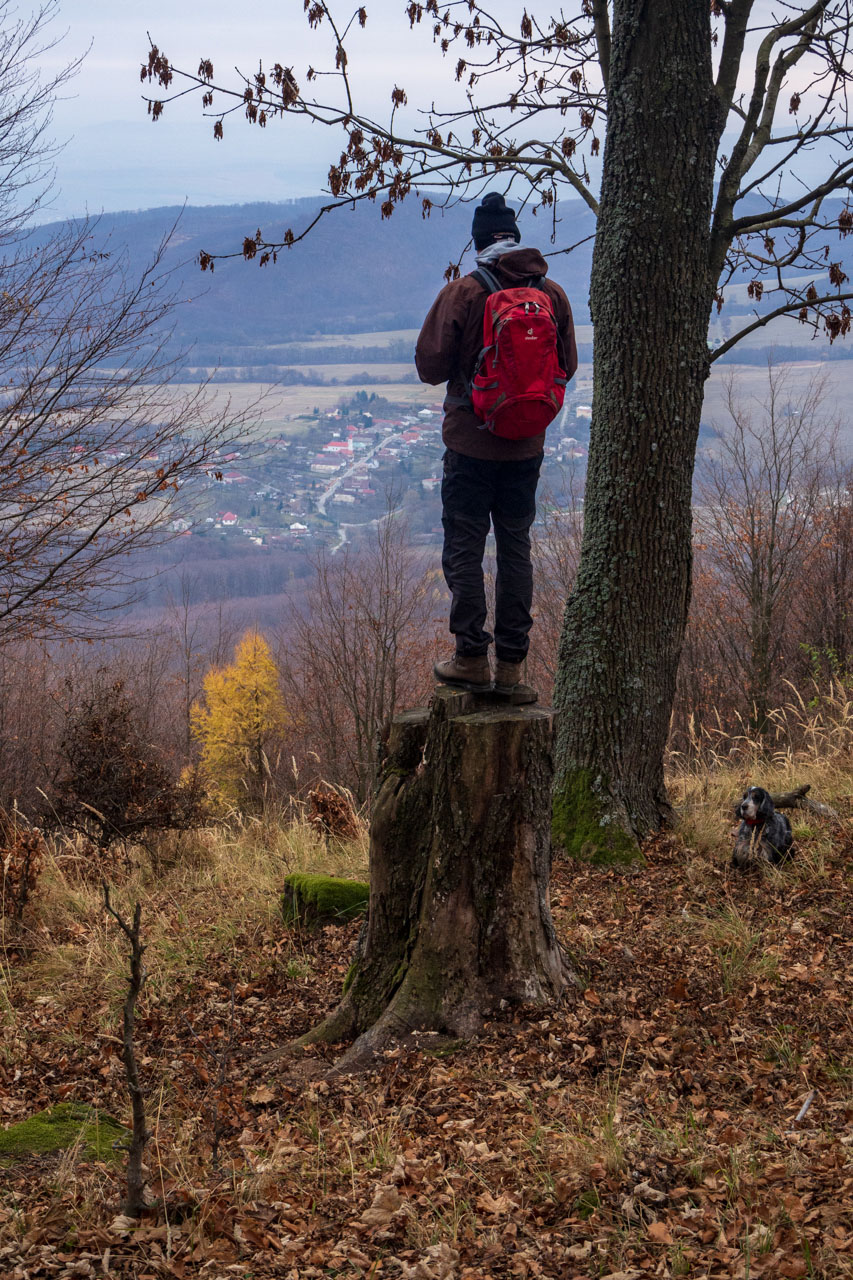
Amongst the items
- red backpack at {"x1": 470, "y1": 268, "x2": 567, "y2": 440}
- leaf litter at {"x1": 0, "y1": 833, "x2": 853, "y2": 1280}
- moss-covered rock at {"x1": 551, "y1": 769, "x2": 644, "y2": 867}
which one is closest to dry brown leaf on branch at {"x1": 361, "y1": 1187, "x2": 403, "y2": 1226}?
leaf litter at {"x1": 0, "y1": 833, "x2": 853, "y2": 1280}

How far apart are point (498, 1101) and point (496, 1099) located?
1cm

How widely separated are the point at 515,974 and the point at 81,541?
235 inches

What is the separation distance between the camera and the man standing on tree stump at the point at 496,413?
13.2 feet

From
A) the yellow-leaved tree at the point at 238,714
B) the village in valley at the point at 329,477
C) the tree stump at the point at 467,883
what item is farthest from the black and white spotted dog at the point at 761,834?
the village in valley at the point at 329,477

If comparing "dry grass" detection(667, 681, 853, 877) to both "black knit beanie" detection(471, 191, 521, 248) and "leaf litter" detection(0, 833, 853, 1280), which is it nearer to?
"leaf litter" detection(0, 833, 853, 1280)

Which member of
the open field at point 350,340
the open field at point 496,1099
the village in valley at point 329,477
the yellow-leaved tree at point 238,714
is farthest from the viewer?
the open field at point 350,340

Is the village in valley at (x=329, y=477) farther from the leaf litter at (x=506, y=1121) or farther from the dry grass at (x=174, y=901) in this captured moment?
the leaf litter at (x=506, y=1121)

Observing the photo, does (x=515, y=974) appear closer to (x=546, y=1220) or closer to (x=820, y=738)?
(x=546, y=1220)

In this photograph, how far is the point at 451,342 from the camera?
4.11 metres

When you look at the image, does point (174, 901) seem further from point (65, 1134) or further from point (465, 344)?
point (465, 344)

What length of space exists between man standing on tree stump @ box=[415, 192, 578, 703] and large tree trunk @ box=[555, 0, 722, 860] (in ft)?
4.44

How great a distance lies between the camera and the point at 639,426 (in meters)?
5.65

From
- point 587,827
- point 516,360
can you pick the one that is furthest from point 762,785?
point 516,360

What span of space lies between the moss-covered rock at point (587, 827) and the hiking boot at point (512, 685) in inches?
68.9
